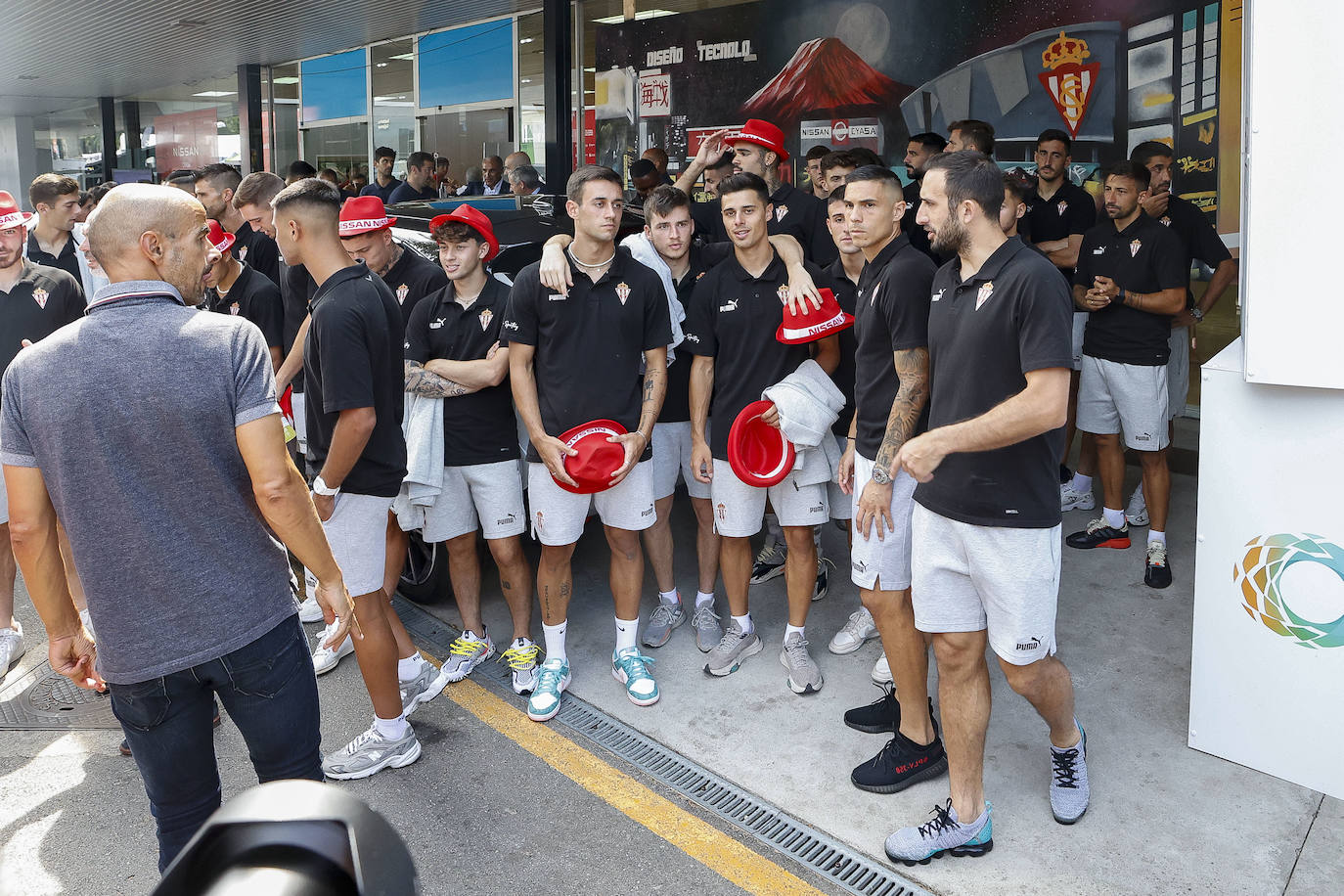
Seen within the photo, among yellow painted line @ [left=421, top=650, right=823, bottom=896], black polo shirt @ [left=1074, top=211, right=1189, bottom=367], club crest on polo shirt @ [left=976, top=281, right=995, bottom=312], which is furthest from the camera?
black polo shirt @ [left=1074, top=211, right=1189, bottom=367]

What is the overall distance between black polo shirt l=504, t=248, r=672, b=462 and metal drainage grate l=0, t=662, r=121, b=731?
221 cm

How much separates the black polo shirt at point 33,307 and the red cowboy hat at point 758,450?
136 inches

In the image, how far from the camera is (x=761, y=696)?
440 cm

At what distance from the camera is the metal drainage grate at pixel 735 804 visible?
3.23 m

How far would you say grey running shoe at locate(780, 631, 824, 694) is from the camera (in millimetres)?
4406

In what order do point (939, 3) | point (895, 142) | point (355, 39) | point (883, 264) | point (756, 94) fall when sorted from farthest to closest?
point (355, 39), point (756, 94), point (895, 142), point (939, 3), point (883, 264)

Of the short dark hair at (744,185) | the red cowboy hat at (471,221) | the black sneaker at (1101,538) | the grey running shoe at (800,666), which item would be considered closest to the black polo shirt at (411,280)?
the red cowboy hat at (471,221)

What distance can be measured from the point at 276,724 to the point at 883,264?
2578 millimetres

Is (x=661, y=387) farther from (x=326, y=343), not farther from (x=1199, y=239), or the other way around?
(x=1199, y=239)

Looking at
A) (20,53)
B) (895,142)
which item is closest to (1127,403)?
(895,142)

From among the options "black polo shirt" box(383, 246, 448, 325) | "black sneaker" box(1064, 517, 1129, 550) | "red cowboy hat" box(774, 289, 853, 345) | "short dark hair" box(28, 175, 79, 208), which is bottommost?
"black sneaker" box(1064, 517, 1129, 550)

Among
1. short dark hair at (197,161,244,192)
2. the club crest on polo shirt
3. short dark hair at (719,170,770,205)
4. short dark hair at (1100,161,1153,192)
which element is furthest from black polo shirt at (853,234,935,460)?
short dark hair at (197,161,244,192)

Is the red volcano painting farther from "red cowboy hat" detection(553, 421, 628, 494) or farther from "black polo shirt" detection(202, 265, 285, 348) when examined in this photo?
"red cowboy hat" detection(553, 421, 628, 494)

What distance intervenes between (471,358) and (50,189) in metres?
4.20
